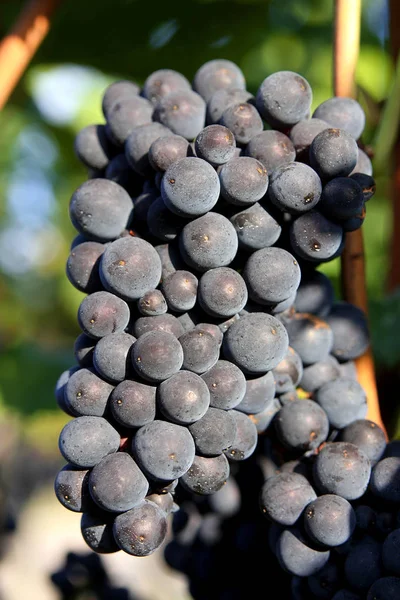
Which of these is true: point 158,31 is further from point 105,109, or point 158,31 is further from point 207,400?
point 207,400

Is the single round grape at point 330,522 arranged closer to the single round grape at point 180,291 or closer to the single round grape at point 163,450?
the single round grape at point 163,450

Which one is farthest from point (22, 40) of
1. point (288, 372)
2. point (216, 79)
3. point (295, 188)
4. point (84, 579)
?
point (84, 579)

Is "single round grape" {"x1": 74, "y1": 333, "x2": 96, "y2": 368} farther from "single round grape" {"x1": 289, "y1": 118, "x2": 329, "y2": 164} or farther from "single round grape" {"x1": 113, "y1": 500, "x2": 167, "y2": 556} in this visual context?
"single round grape" {"x1": 289, "y1": 118, "x2": 329, "y2": 164}

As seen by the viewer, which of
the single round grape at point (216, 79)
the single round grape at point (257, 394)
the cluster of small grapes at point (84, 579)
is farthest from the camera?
the cluster of small grapes at point (84, 579)

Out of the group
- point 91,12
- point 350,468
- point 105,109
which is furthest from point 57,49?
point 350,468

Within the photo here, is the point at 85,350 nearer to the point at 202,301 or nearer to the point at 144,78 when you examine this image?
the point at 202,301

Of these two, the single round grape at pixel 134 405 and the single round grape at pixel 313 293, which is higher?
the single round grape at pixel 313 293

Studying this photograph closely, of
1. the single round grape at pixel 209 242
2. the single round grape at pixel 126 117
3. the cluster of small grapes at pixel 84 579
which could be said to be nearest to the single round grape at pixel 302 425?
the single round grape at pixel 209 242
